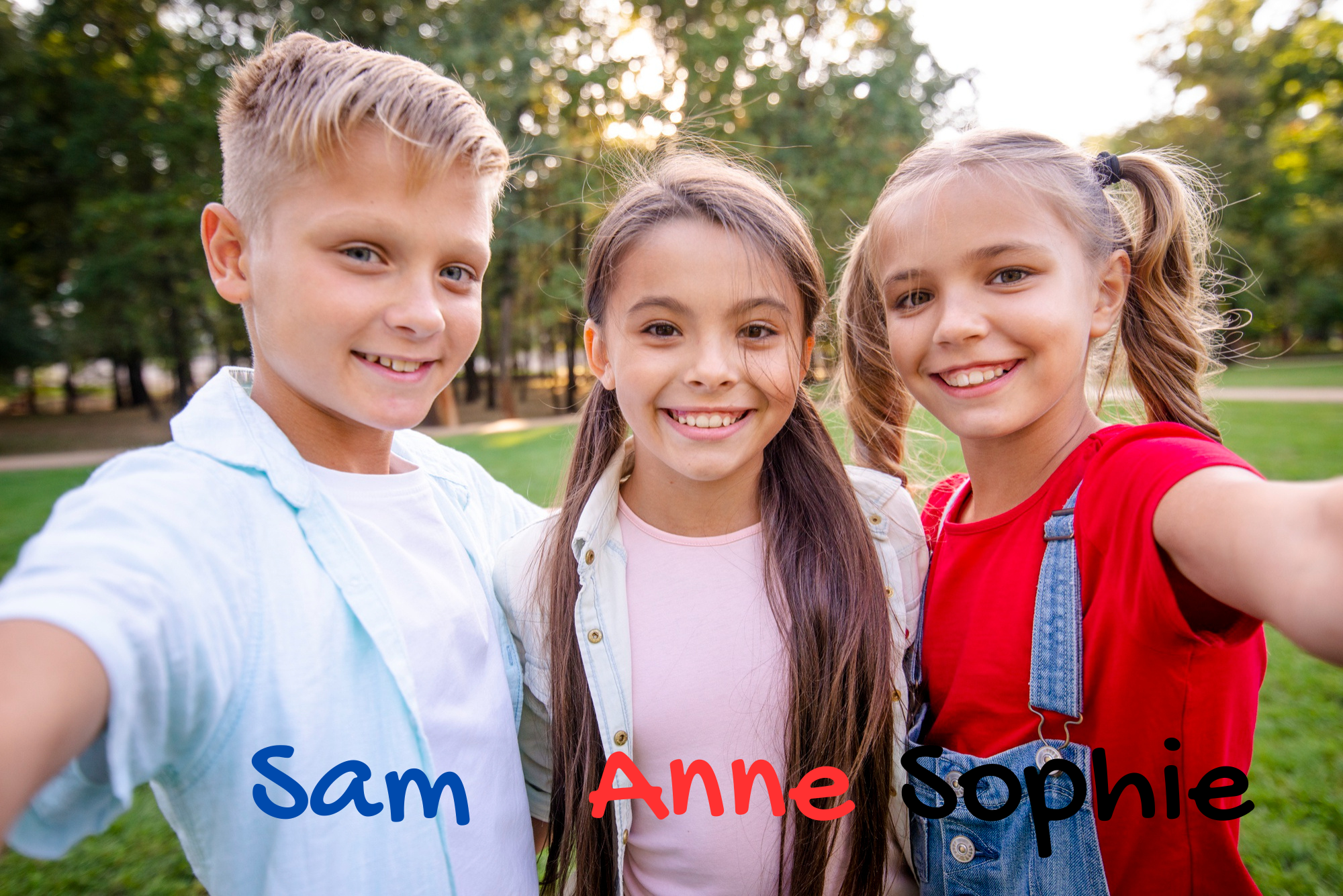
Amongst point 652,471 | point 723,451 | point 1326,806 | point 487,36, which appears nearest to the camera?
point 723,451

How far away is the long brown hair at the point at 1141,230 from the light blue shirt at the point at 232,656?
5.05 ft

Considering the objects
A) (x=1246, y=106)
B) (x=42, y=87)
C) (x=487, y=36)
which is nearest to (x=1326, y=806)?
(x=487, y=36)

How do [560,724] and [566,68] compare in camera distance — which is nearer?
[560,724]

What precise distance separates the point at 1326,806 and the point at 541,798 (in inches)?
128

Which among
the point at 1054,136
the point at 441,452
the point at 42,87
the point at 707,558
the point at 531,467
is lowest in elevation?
the point at 531,467

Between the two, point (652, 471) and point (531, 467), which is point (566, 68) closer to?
Result: point (531, 467)

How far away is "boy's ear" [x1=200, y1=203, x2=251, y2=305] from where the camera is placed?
5.16 feet

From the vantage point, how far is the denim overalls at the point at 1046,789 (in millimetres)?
1492

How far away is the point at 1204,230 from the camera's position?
2102 mm

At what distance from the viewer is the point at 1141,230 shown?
1915mm

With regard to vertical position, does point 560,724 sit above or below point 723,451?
below

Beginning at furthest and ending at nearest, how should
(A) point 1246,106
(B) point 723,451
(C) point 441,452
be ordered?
1. (A) point 1246,106
2. (C) point 441,452
3. (B) point 723,451

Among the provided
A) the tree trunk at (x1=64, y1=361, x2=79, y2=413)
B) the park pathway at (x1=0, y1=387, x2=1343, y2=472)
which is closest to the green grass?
the park pathway at (x1=0, y1=387, x2=1343, y2=472)

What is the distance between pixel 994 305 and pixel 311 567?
155cm
